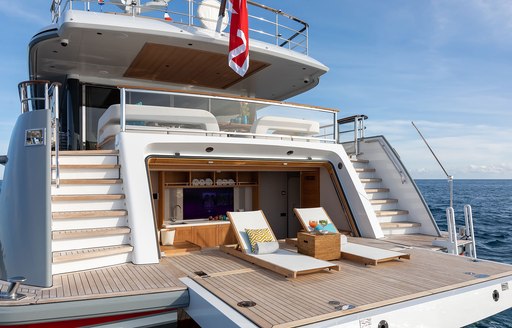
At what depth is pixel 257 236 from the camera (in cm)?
603

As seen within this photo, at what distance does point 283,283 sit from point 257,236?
1.54m

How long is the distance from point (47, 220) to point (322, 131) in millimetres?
5542

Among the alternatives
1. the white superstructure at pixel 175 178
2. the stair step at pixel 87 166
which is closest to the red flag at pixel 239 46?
the white superstructure at pixel 175 178

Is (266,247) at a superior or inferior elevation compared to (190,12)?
inferior

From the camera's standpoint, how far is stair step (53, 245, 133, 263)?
474 centimetres

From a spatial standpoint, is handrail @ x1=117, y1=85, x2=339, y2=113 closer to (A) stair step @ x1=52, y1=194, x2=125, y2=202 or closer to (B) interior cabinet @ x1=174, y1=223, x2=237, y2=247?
(A) stair step @ x1=52, y1=194, x2=125, y2=202

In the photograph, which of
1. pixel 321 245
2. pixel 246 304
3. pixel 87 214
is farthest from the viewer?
pixel 321 245

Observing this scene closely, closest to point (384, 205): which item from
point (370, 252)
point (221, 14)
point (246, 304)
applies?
point (370, 252)

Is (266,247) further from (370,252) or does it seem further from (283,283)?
(370,252)

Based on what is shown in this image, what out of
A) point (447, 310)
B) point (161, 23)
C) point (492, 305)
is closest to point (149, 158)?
point (161, 23)

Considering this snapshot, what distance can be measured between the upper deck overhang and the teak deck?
439cm

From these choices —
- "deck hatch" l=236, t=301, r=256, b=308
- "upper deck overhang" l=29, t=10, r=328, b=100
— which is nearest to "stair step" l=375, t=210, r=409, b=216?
"upper deck overhang" l=29, t=10, r=328, b=100

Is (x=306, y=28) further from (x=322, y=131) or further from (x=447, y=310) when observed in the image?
(x=447, y=310)

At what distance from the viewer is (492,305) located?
14.9ft
